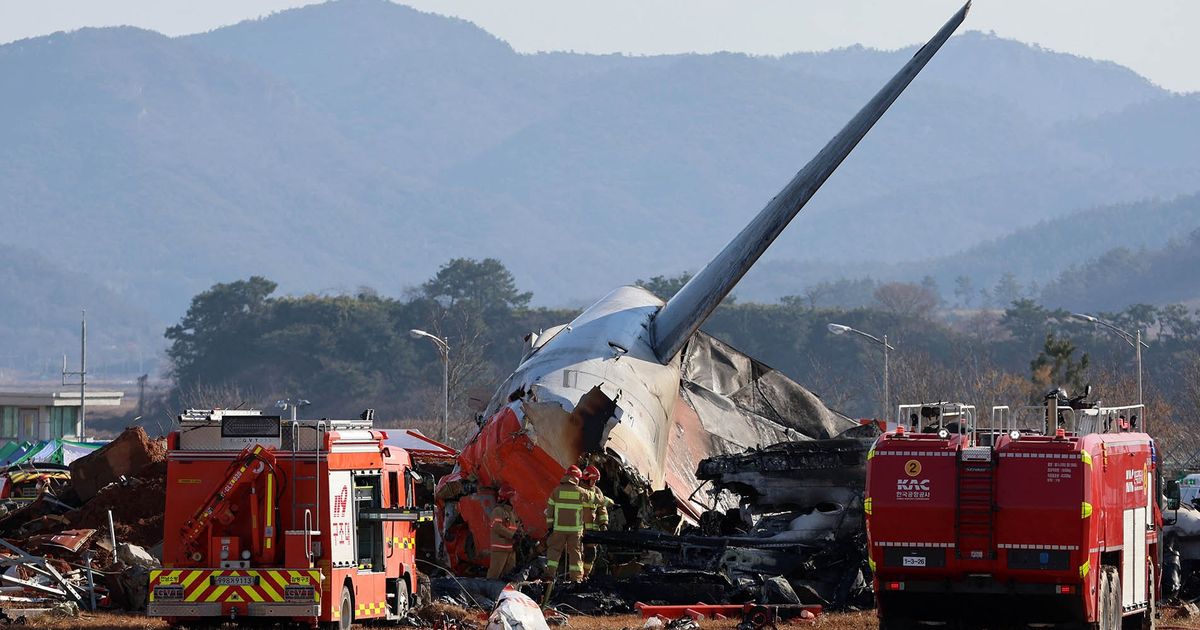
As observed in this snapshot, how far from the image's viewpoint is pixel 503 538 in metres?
29.8

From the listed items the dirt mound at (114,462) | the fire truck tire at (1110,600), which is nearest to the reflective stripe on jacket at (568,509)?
the fire truck tire at (1110,600)

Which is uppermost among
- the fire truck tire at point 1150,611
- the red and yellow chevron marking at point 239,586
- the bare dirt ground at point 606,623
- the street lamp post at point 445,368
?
the street lamp post at point 445,368

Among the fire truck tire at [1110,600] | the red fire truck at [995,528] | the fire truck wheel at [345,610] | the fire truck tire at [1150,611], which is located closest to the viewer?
the red fire truck at [995,528]

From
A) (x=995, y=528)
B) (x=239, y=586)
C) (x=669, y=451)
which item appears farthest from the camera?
(x=669, y=451)

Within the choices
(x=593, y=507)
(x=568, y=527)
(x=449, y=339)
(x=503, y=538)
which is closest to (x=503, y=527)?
(x=503, y=538)

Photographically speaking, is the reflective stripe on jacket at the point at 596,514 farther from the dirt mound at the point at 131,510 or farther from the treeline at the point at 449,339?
the treeline at the point at 449,339

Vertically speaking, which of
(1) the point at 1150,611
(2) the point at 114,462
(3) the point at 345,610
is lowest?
(1) the point at 1150,611

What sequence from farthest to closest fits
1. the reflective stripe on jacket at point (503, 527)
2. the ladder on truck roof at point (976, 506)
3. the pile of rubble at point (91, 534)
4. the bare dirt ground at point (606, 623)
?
the reflective stripe on jacket at point (503, 527) → the pile of rubble at point (91, 534) → the bare dirt ground at point (606, 623) → the ladder on truck roof at point (976, 506)

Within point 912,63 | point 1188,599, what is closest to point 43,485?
point 912,63

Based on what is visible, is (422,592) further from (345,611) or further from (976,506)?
(976,506)

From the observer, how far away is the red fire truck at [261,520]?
20.6m

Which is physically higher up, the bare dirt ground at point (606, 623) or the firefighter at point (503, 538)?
the firefighter at point (503, 538)

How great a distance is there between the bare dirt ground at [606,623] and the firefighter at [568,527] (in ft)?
7.40

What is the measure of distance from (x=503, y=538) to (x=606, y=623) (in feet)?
18.2
